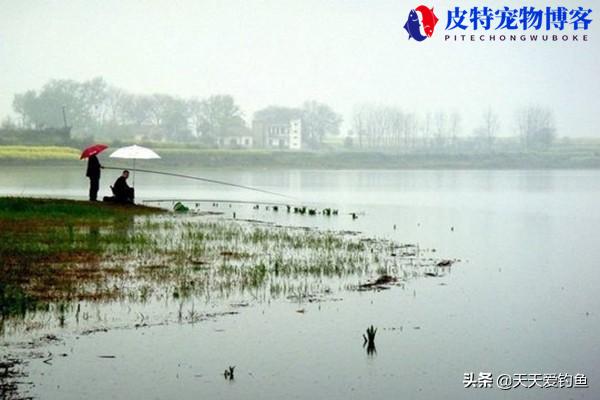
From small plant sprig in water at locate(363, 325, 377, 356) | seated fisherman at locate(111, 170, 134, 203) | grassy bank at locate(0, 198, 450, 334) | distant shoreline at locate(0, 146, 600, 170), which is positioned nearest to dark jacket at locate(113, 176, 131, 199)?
seated fisherman at locate(111, 170, 134, 203)

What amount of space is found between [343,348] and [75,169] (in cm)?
9213

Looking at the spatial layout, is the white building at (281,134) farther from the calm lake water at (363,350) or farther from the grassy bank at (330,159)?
the calm lake water at (363,350)

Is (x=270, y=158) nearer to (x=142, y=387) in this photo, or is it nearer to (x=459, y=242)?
(x=459, y=242)

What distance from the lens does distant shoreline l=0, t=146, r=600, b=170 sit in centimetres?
10200

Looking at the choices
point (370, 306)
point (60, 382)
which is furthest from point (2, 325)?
point (370, 306)

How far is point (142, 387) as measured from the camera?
30.5ft

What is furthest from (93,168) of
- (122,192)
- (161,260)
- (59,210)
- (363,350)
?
(363,350)

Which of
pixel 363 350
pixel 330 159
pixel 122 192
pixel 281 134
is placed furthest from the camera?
pixel 281 134

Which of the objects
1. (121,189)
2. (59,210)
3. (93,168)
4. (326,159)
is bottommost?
(326,159)

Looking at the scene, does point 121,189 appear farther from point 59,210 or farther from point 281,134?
point 281,134

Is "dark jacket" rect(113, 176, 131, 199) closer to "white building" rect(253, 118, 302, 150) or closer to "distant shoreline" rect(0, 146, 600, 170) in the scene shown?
"distant shoreline" rect(0, 146, 600, 170)

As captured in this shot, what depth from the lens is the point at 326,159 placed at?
13962 centimetres

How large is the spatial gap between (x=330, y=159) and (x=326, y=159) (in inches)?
30.9

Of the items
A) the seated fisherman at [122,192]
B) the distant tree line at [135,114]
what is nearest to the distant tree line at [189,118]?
the distant tree line at [135,114]
